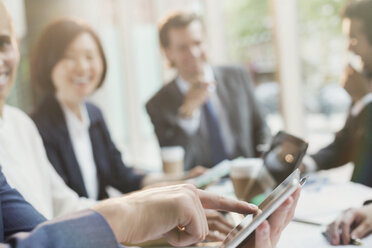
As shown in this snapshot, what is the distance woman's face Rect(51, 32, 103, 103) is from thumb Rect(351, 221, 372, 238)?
1642 mm

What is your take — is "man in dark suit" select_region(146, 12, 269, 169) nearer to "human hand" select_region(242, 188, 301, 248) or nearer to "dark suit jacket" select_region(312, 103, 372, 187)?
"dark suit jacket" select_region(312, 103, 372, 187)

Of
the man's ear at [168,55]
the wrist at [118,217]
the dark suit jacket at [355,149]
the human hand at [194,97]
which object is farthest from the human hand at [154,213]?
the man's ear at [168,55]

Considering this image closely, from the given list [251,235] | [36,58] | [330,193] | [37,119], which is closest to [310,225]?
[330,193]

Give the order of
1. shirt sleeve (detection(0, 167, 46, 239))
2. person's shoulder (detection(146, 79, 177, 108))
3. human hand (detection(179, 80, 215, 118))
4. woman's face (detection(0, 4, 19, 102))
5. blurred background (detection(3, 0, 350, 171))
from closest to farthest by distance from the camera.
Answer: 1. shirt sleeve (detection(0, 167, 46, 239))
2. woman's face (detection(0, 4, 19, 102))
3. human hand (detection(179, 80, 215, 118))
4. person's shoulder (detection(146, 79, 177, 108))
5. blurred background (detection(3, 0, 350, 171))

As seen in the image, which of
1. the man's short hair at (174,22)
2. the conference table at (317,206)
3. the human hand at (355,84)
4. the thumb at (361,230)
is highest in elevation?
the man's short hair at (174,22)

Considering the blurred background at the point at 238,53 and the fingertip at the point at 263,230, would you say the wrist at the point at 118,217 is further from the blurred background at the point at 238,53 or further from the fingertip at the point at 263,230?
the blurred background at the point at 238,53

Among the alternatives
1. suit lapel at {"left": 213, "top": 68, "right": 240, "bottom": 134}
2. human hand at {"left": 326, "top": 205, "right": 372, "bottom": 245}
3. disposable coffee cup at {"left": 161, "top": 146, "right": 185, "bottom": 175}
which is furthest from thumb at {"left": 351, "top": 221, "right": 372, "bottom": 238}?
suit lapel at {"left": 213, "top": 68, "right": 240, "bottom": 134}

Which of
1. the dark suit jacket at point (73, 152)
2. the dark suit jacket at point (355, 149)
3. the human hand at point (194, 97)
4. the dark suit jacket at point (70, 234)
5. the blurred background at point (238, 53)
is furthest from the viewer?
the blurred background at point (238, 53)

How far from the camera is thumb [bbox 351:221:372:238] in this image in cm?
96

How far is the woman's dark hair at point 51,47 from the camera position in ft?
6.85

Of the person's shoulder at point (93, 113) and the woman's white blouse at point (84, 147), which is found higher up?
the person's shoulder at point (93, 113)

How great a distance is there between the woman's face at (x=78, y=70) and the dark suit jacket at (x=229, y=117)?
25.8 inches

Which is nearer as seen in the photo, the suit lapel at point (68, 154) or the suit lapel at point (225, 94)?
the suit lapel at point (68, 154)

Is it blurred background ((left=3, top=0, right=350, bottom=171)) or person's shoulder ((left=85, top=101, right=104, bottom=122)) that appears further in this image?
blurred background ((left=3, top=0, right=350, bottom=171))
